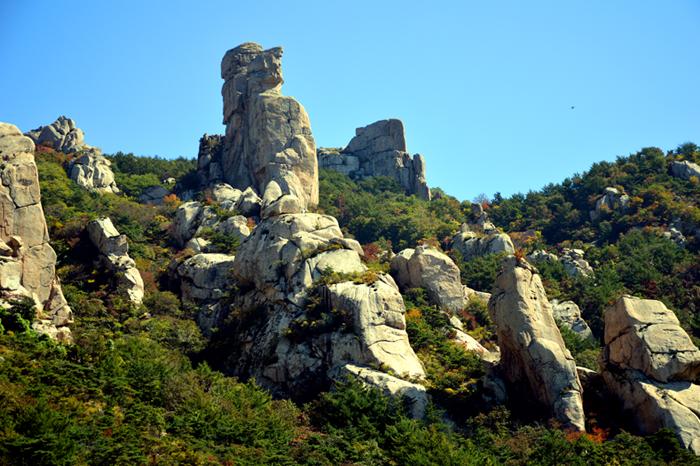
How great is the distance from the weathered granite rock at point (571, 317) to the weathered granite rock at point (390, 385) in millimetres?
17279

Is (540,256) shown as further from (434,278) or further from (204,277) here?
(204,277)

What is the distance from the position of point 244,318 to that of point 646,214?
4292 centimetres

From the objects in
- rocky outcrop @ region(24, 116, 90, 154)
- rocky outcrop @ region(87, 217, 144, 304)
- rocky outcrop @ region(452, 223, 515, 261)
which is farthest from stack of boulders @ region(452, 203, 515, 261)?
rocky outcrop @ region(24, 116, 90, 154)

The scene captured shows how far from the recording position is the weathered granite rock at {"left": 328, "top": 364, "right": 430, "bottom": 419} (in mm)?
25188

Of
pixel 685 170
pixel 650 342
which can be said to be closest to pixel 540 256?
pixel 685 170

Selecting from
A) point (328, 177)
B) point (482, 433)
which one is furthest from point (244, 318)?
point (328, 177)

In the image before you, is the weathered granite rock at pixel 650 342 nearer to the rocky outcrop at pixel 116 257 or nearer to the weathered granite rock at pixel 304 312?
the weathered granite rock at pixel 304 312

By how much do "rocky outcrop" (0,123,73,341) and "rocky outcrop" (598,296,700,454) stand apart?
27.4 meters

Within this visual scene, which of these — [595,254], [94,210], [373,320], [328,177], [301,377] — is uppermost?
[328,177]

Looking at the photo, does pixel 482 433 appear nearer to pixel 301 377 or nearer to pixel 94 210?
pixel 301 377

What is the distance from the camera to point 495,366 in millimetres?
28797

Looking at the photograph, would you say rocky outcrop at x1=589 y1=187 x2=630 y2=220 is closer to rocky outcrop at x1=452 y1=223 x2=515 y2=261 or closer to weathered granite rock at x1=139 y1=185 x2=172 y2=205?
rocky outcrop at x1=452 y1=223 x2=515 y2=261

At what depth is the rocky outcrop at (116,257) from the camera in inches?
1398

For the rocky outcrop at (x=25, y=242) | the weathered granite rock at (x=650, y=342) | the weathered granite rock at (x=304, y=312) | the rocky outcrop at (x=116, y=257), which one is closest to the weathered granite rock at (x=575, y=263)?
the weathered granite rock at (x=650, y=342)
